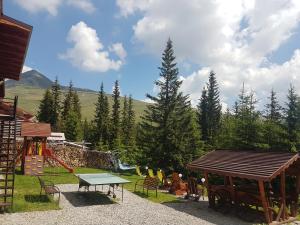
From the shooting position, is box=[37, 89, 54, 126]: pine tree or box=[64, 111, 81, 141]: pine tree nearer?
box=[64, 111, 81, 141]: pine tree

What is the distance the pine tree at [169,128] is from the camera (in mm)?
31391

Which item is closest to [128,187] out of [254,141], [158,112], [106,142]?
[254,141]

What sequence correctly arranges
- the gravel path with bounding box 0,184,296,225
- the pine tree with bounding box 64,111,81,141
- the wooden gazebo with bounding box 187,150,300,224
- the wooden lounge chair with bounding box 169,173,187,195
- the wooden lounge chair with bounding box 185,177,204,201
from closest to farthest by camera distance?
1. the gravel path with bounding box 0,184,296,225
2. the wooden gazebo with bounding box 187,150,300,224
3. the wooden lounge chair with bounding box 185,177,204,201
4. the wooden lounge chair with bounding box 169,173,187,195
5. the pine tree with bounding box 64,111,81,141

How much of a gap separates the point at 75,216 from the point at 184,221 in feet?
14.0

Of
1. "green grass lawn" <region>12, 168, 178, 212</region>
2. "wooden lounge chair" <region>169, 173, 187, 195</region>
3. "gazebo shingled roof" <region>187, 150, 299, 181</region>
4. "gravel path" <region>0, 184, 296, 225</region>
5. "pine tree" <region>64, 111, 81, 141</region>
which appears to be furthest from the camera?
"pine tree" <region>64, 111, 81, 141</region>

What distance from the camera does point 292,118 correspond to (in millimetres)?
23562

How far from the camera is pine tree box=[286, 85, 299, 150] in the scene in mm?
22844

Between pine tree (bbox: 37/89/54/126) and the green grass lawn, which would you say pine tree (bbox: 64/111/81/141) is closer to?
pine tree (bbox: 37/89/54/126)

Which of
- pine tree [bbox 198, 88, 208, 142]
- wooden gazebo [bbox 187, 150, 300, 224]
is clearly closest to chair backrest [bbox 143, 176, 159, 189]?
wooden gazebo [bbox 187, 150, 300, 224]

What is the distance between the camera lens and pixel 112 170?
3008 centimetres

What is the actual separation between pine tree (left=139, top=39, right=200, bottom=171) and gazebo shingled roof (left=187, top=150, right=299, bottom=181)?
13.8 meters

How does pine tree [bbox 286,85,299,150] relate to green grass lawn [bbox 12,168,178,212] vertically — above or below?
above

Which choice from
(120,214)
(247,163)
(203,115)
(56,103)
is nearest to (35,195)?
(120,214)

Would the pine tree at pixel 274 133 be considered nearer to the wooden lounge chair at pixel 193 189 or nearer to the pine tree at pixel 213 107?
the wooden lounge chair at pixel 193 189
